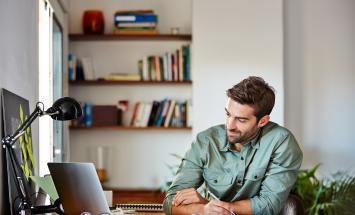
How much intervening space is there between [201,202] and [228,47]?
3.34 metres

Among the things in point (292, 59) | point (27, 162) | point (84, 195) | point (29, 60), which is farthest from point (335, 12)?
point (84, 195)

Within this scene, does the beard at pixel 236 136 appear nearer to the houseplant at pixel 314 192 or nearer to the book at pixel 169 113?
the houseplant at pixel 314 192

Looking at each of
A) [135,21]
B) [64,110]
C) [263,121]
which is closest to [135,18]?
[135,21]

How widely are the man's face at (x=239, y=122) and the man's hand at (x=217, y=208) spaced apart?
0.31m

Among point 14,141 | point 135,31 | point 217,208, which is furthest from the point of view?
point 135,31

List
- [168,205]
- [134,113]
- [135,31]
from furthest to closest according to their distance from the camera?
[134,113]
[135,31]
[168,205]

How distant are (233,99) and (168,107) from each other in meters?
3.39

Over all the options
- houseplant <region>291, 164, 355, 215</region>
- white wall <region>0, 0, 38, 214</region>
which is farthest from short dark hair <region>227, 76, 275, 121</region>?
houseplant <region>291, 164, 355, 215</region>

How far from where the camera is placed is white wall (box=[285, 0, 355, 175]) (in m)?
6.40

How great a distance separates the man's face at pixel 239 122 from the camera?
2.99m

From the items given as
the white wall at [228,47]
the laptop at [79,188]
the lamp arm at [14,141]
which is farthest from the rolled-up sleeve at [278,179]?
the white wall at [228,47]

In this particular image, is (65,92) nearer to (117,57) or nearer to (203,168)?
(117,57)

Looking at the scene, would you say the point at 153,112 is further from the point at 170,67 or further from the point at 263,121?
the point at 263,121

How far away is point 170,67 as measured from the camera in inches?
251
